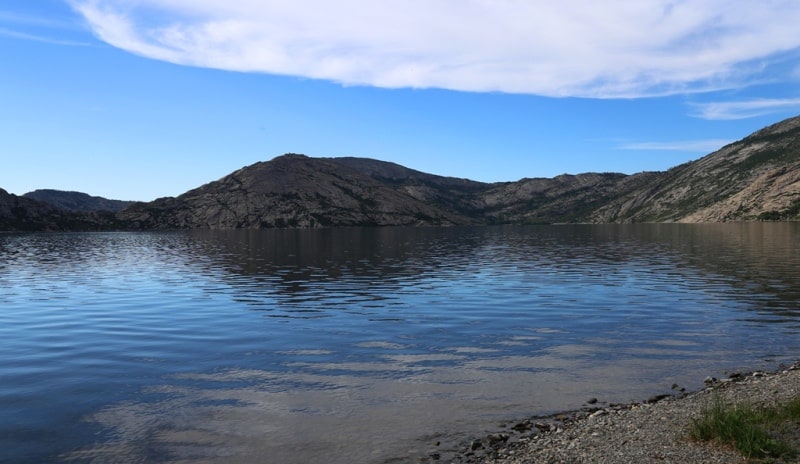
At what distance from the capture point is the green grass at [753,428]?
13180mm

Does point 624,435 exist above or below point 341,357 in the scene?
above

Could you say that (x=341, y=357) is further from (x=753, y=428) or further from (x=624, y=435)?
(x=753, y=428)

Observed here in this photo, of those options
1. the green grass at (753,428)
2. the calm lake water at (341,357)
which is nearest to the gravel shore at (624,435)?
the green grass at (753,428)

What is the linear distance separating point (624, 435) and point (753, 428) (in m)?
3.30

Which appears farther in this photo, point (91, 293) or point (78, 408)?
point (91, 293)

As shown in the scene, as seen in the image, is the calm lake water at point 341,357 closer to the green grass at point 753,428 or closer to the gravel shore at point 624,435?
the gravel shore at point 624,435

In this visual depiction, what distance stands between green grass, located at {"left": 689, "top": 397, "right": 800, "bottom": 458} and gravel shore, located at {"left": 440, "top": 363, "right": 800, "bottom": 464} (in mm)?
283

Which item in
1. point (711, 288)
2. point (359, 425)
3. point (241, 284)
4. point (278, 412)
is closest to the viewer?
point (359, 425)

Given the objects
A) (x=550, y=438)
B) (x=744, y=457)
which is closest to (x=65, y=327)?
(x=550, y=438)

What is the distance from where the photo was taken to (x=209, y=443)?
55.6 feet

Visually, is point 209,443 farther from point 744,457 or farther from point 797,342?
point 797,342

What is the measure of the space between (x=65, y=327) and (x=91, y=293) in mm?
18673

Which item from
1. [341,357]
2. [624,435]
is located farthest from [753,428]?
[341,357]

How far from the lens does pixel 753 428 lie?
13.9 m
